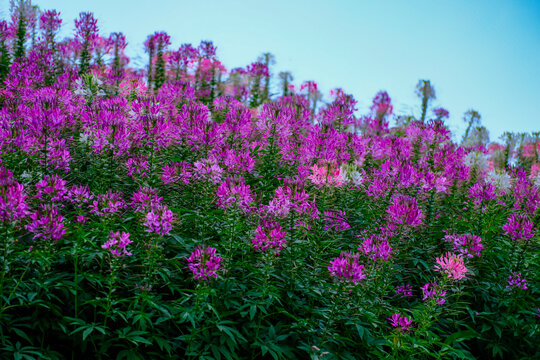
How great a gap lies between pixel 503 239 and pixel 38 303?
509cm

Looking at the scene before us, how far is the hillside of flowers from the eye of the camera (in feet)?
10.1

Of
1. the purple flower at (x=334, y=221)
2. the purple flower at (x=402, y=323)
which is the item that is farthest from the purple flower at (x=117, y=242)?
the purple flower at (x=402, y=323)

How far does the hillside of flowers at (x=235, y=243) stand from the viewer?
10.1 ft

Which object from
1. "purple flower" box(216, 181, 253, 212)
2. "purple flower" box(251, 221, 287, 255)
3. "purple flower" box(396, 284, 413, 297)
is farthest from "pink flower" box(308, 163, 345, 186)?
"purple flower" box(396, 284, 413, 297)

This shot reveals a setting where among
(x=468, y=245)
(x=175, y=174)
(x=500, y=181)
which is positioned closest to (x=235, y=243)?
(x=175, y=174)

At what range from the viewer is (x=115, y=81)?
268 inches

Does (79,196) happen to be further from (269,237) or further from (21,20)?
(21,20)

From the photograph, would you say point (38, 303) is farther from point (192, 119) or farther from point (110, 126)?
point (192, 119)

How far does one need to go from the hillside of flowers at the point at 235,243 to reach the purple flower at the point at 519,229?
16 millimetres

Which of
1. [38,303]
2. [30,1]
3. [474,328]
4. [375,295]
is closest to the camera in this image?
[38,303]

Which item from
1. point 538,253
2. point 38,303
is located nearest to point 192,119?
point 38,303

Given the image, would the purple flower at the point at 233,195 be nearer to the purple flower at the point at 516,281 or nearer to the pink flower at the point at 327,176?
the pink flower at the point at 327,176

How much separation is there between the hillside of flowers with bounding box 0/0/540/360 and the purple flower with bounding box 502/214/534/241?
2 cm

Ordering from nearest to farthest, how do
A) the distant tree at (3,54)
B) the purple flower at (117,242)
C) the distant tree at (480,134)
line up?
1. the purple flower at (117,242)
2. the distant tree at (3,54)
3. the distant tree at (480,134)
